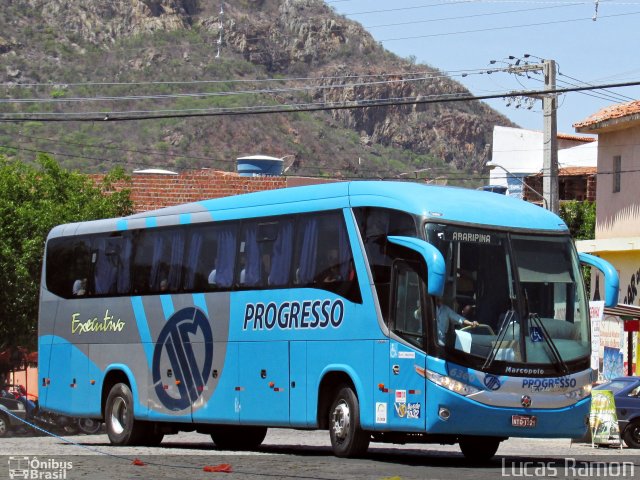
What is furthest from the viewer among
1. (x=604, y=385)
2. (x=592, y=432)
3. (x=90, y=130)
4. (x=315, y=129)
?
(x=315, y=129)

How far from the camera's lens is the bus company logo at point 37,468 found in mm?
14929

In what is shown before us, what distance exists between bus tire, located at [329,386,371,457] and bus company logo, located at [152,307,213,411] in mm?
3269

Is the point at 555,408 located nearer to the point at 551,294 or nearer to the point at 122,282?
the point at 551,294

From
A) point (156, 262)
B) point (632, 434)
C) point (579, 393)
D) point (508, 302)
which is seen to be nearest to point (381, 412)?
point (508, 302)

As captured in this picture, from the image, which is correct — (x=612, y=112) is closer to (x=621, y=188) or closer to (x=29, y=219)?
(x=621, y=188)

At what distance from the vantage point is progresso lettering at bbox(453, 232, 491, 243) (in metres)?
17.4

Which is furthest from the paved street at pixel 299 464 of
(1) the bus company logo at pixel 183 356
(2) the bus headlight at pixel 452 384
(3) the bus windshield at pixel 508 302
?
(3) the bus windshield at pixel 508 302

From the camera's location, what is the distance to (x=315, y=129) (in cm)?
13825

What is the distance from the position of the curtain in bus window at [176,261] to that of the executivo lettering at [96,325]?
5.10 ft

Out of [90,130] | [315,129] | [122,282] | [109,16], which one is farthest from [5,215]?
[109,16]

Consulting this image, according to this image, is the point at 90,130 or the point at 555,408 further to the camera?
the point at 90,130

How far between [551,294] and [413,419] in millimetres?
2369

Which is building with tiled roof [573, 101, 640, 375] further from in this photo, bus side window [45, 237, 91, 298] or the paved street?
bus side window [45, 237, 91, 298]

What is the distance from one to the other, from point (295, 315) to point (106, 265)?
17.7 ft
